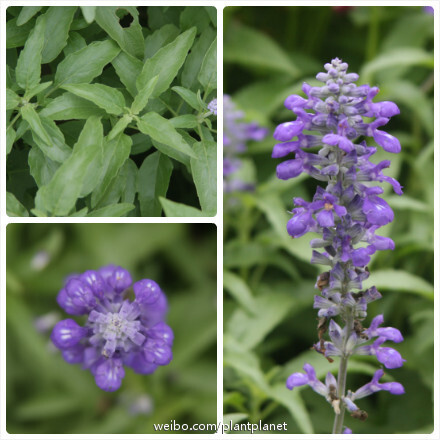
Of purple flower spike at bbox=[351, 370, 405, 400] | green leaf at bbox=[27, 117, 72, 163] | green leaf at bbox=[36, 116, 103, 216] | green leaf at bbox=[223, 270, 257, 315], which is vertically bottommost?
purple flower spike at bbox=[351, 370, 405, 400]

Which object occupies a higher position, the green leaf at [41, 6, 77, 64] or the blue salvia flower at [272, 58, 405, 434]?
the green leaf at [41, 6, 77, 64]

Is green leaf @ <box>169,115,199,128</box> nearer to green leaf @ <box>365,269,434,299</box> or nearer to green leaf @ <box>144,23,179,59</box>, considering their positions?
green leaf @ <box>144,23,179,59</box>

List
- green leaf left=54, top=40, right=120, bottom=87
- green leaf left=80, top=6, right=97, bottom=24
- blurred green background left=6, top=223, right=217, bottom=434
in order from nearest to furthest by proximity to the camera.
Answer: green leaf left=80, top=6, right=97, bottom=24, green leaf left=54, top=40, right=120, bottom=87, blurred green background left=6, top=223, right=217, bottom=434

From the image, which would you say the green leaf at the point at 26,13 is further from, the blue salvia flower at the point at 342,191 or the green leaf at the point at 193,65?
the blue salvia flower at the point at 342,191

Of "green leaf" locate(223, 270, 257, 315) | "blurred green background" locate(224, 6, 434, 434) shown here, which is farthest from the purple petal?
"green leaf" locate(223, 270, 257, 315)

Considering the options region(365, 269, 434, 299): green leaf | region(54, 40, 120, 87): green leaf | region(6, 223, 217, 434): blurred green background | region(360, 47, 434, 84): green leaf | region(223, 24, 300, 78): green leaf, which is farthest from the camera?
region(223, 24, 300, 78): green leaf

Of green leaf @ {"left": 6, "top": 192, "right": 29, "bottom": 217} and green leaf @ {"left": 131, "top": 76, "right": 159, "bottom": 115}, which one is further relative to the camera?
green leaf @ {"left": 6, "top": 192, "right": 29, "bottom": 217}
